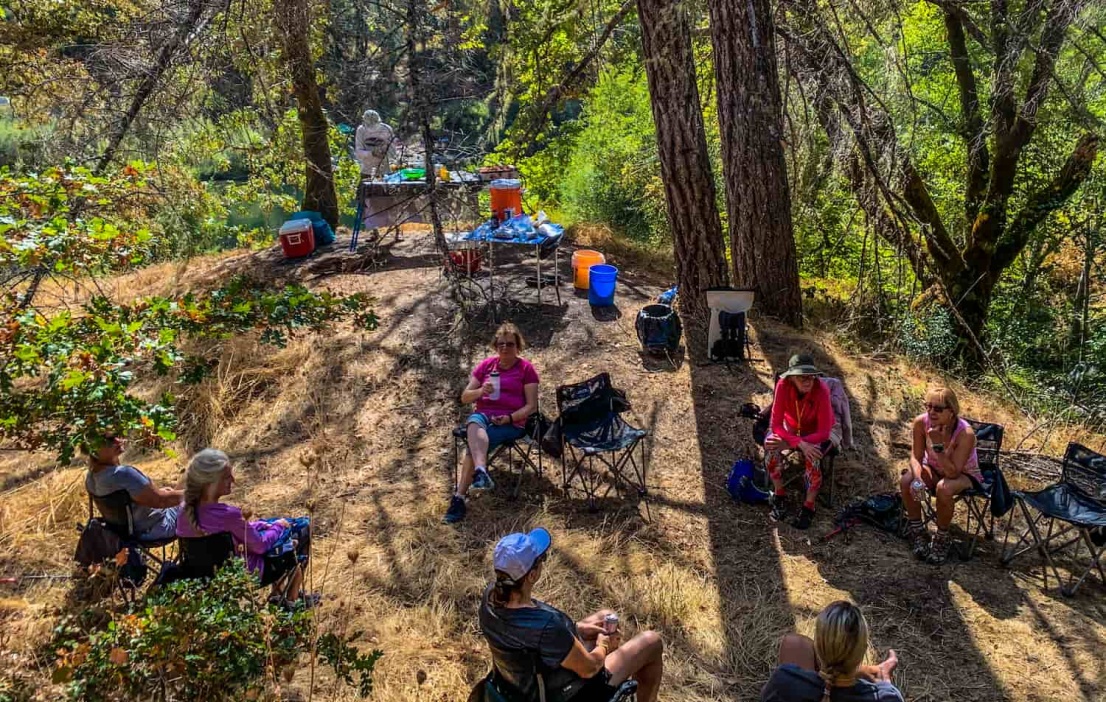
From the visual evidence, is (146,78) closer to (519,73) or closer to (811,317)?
(519,73)

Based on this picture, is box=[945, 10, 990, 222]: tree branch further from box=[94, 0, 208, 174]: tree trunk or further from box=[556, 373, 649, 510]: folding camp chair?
box=[94, 0, 208, 174]: tree trunk

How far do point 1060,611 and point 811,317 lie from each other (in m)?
4.21

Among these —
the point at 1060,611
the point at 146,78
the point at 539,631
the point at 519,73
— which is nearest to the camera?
the point at 539,631

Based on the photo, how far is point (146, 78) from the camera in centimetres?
487

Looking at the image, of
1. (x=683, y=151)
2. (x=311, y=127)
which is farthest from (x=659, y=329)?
(x=311, y=127)

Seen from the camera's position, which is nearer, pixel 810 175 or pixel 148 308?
pixel 148 308

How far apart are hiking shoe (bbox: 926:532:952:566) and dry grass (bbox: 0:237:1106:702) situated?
0.19 ft

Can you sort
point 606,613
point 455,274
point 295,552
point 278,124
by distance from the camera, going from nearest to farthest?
point 606,613
point 295,552
point 455,274
point 278,124

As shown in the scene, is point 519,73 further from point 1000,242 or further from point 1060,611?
point 1060,611

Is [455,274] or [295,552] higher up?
[455,274]

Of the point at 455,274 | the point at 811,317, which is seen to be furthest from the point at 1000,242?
the point at 455,274

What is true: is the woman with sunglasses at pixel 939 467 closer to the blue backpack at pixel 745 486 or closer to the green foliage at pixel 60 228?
the blue backpack at pixel 745 486

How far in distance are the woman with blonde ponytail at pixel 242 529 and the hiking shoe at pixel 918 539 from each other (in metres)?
3.14

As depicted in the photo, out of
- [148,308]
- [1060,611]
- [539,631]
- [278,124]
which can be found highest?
[278,124]
